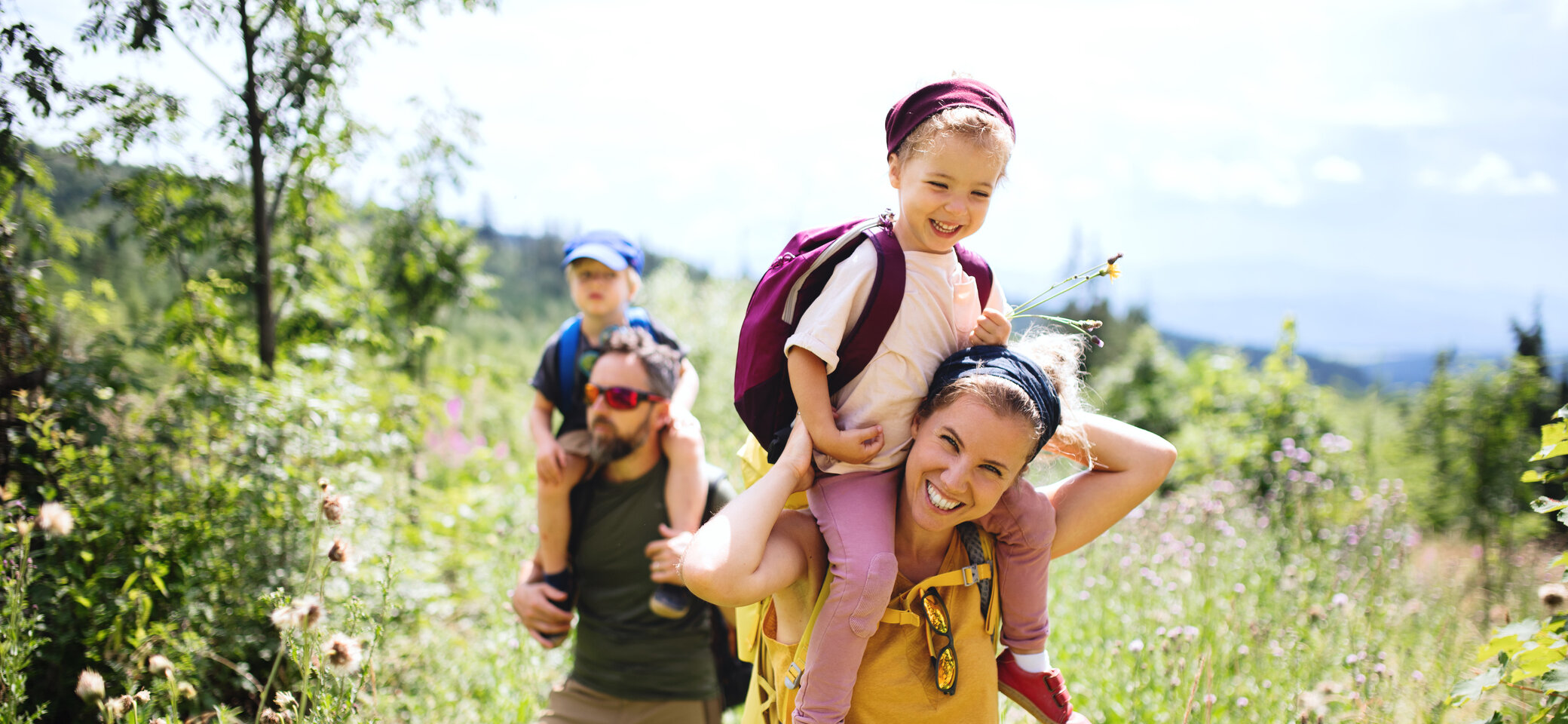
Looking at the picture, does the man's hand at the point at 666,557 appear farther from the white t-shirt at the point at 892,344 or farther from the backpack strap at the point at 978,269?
the backpack strap at the point at 978,269

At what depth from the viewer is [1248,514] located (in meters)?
5.05

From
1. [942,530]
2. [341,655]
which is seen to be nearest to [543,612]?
[341,655]

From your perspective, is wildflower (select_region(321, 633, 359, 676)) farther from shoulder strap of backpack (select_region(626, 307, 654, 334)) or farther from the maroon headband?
the maroon headband

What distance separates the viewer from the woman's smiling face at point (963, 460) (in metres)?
1.70

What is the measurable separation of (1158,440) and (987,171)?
864mm

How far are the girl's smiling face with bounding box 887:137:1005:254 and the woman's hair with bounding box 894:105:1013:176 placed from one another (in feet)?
0.03

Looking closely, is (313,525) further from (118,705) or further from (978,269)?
(978,269)

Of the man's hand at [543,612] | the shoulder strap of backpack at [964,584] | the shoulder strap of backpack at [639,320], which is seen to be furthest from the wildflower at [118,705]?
the shoulder strap of backpack at [639,320]

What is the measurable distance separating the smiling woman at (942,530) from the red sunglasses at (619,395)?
1.11 m

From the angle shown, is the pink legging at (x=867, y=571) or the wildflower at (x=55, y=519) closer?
the pink legging at (x=867, y=571)

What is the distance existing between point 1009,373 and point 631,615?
2.04 m

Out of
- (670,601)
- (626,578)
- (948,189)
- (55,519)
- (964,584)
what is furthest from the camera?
(626,578)

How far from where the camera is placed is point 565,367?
3312 millimetres

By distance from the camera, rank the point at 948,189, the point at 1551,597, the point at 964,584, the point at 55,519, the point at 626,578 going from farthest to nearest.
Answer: the point at 626,578
the point at 1551,597
the point at 55,519
the point at 964,584
the point at 948,189
